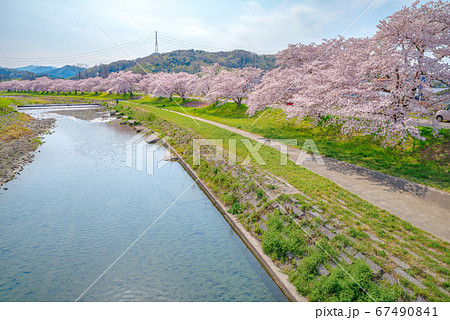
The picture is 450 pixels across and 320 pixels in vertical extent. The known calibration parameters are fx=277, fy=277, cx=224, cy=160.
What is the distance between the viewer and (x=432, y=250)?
24.6ft

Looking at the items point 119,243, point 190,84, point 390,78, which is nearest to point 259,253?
point 119,243

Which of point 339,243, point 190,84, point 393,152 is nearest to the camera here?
point 339,243

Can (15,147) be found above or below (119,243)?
above

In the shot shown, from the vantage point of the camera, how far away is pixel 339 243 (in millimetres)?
8133

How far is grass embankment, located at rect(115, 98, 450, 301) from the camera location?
6531 mm

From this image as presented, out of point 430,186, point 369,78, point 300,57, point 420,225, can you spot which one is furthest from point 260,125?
point 420,225

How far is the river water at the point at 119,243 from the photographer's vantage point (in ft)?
27.6

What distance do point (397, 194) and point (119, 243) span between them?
1143cm

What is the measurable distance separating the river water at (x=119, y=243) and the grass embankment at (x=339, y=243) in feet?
3.63

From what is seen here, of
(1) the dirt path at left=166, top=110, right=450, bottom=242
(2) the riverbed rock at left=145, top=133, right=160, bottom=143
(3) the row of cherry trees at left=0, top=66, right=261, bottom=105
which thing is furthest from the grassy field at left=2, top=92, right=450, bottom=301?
(3) the row of cherry trees at left=0, top=66, right=261, bottom=105

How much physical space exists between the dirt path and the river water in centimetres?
525
